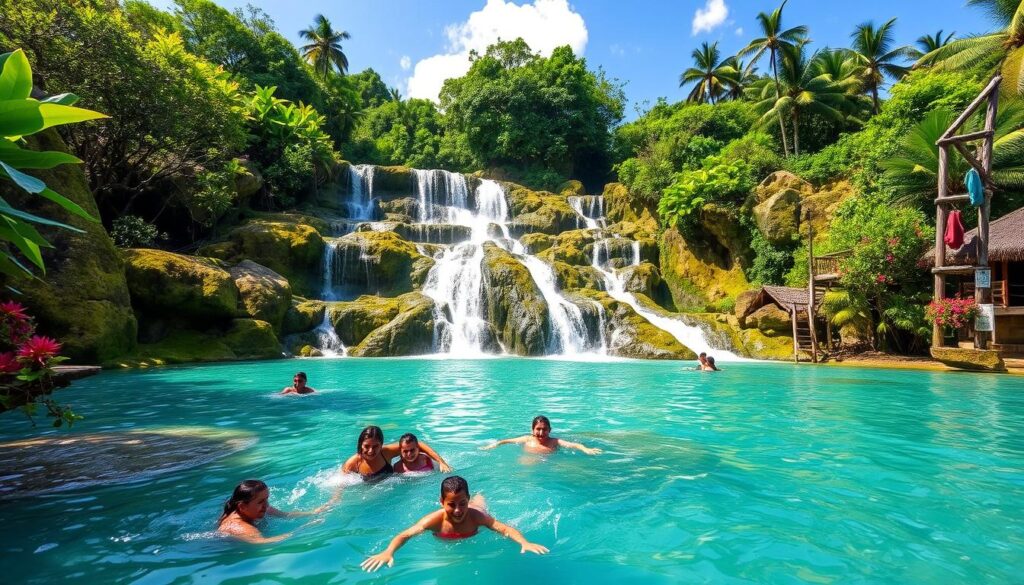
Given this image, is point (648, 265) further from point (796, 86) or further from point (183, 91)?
point (183, 91)

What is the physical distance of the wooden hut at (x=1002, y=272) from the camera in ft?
47.5

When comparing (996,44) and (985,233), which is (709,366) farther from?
(996,44)

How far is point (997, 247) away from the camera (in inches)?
582

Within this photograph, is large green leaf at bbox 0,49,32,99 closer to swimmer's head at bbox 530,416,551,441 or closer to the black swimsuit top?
the black swimsuit top

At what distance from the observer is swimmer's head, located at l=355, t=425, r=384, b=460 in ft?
16.0

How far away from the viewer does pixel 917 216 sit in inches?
651

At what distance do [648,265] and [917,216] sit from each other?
34.8 feet

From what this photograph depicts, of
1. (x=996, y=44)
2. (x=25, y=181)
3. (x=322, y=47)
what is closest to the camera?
(x=25, y=181)

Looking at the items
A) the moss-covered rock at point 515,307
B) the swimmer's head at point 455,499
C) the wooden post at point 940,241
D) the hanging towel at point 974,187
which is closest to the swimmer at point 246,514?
the swimmer's head at point 455,499

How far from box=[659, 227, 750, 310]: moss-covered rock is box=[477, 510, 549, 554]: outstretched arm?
75.2 feet

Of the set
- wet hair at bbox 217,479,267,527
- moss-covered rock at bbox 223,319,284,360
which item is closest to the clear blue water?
wet hair at bbox 217,479,267,527

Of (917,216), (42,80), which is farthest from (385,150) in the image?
(917,216)

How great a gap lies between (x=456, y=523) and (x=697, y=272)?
24115 mm

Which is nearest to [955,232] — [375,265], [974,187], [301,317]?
[974,187]
